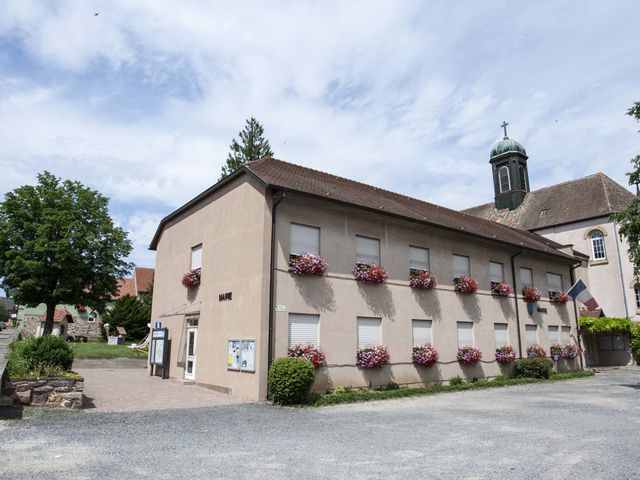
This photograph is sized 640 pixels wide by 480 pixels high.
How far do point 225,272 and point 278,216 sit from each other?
285 centimetres

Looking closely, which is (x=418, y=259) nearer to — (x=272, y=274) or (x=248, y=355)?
(x=272, y=274)

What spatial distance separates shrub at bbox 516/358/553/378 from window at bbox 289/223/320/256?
34.9 feet

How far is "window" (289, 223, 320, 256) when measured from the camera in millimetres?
13695

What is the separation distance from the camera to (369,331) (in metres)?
14.7

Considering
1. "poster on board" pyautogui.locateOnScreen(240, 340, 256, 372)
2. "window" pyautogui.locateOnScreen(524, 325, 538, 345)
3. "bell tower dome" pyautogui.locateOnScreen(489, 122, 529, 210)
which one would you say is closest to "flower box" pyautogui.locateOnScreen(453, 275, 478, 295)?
"window" pyautogui.locateOnScreen(524, 325, 538, 345)

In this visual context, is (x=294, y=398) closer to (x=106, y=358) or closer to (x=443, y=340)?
(x=443, y=340)

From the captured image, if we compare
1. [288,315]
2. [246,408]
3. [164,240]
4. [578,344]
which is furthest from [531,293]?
[164,240]

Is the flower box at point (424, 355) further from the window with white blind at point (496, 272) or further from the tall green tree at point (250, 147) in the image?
the tall green tree at point (250, 147)

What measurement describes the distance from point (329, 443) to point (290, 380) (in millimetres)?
4041

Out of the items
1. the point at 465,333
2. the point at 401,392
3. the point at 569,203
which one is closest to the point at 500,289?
the point at 465,333

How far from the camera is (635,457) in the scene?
6.68 meters

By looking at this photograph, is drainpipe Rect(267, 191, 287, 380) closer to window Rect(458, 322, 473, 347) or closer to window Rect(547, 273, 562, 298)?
window Rect(458, 322, 473, 347)

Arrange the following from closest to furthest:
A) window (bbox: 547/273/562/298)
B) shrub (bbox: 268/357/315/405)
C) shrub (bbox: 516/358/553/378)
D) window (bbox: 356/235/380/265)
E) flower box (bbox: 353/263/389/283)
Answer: shrub (bbox: 268/357/315/405) < flower box (bbox: 353/263/389/283) < window (bbox: 356/235/380/265) < shrub (bbox: 516/358/553/378) < window (bbox: 547/273/562/298)

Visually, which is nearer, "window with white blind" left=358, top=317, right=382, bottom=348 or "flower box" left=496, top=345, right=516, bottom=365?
"window with white blind" left=358, top=317, right=382, bottom=348
